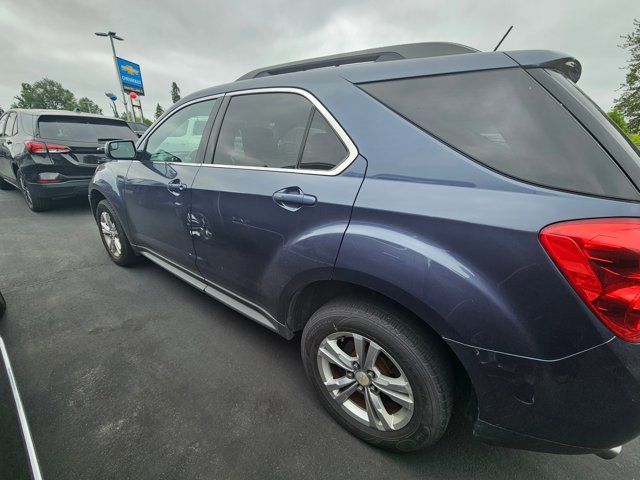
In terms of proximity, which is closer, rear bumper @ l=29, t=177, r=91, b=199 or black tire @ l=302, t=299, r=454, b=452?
black tire @ l=302, t=299, r=454, b=452

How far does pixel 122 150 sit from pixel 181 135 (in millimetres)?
679

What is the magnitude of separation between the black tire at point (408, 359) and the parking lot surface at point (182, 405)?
0.22 meters

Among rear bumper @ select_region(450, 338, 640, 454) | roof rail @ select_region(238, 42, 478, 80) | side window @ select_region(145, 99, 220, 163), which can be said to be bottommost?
rear bumper @ select_region(450, 338, 640, 454)

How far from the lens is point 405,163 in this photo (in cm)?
118

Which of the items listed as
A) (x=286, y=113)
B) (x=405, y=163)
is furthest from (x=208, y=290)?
(x=405, y=163)

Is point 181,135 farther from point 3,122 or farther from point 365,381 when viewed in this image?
point 3,122

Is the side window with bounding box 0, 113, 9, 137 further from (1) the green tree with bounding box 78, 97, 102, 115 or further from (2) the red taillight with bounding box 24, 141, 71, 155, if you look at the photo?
(1) the green tree with bounding box 78, 97, 102, 115

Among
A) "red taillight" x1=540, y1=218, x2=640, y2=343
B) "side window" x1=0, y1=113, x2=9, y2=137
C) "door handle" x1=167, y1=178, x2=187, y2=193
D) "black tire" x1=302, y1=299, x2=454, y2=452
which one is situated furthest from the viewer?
"side window" x1=0, y1=113, x2=9, y2=137

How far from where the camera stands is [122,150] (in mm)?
2654

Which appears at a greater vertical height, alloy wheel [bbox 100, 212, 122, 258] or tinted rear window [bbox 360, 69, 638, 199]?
tinted rear window [bbox 360, 69, 638, 199]

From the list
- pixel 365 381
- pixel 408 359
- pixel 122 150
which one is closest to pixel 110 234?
pixel 122 150

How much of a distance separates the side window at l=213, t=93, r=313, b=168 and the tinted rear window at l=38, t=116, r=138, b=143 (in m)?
4.48

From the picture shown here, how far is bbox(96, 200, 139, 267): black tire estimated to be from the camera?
10.0 feet

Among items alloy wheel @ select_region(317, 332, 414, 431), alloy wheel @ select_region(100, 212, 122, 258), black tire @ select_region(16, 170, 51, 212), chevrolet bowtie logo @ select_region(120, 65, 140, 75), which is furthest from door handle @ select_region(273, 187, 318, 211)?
chevrolet bowtie logo @ select_region(120, 65, 140, 75)
